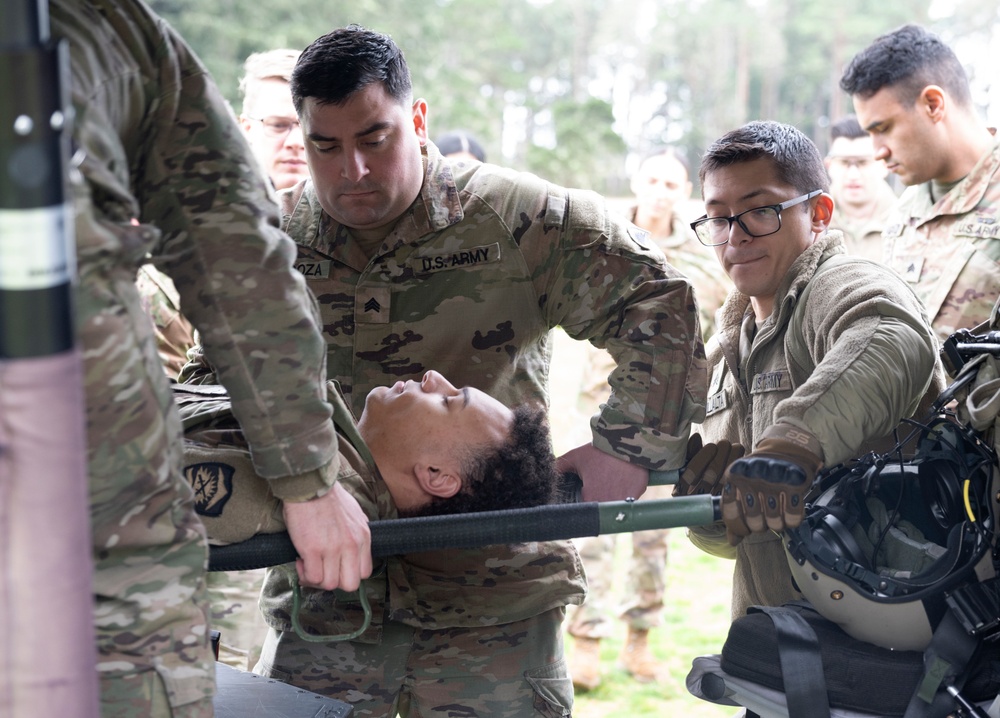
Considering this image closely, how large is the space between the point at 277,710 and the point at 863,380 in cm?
148

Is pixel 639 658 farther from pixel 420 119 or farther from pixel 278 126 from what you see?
pixel 420 119

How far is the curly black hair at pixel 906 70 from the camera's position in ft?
→ 14.2

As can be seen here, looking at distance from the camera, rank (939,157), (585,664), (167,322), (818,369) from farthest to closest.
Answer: (585,664)
(939,157)
(167,322)
(818,369)

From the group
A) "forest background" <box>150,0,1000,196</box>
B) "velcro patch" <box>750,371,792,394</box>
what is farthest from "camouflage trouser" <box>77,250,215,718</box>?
"forest background" <box>150,0,1000,196</box>

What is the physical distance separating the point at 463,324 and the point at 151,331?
1304 mm

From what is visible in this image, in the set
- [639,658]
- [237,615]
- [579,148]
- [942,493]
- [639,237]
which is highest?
[639,237]

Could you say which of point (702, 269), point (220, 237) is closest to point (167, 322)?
point (220, 237)

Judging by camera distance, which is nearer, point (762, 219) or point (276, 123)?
point (762, 219)

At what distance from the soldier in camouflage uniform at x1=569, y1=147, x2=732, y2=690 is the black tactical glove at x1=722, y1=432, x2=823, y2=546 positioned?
2.32 metres

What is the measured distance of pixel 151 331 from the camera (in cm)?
162

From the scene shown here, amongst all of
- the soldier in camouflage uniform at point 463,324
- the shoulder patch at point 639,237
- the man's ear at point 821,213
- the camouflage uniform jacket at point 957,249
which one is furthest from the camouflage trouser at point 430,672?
the camouflage uniform jacket at point 957,249

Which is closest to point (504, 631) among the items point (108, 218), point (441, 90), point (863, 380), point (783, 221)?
point (863, 380)

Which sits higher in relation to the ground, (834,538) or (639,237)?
(639,237)

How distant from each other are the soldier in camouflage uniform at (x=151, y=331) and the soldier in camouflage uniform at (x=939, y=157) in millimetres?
3146
